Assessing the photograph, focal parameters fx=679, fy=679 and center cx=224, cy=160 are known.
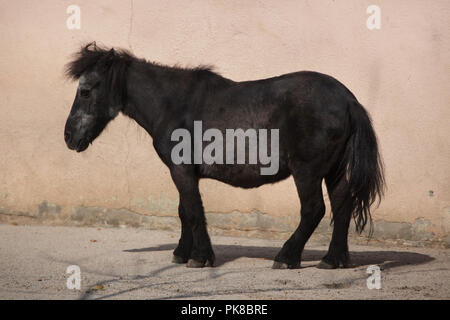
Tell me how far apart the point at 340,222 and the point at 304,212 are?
0.47 metres

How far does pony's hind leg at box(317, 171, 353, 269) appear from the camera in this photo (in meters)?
6.77

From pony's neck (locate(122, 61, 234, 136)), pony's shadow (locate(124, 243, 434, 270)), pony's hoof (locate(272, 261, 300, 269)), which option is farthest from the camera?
pony's shadow (locate(124, 243, 434, 270))

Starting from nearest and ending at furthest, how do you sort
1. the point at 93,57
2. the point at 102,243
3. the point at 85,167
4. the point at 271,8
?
the point at 93,57
the point at 102,243
the point at 271,8
the point at 85,167

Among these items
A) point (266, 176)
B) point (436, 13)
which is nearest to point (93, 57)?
point (266, 176)

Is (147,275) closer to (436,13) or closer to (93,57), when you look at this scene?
(93,57)

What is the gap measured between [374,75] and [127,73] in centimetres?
327

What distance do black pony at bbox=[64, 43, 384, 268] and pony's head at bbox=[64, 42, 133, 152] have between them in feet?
0.03

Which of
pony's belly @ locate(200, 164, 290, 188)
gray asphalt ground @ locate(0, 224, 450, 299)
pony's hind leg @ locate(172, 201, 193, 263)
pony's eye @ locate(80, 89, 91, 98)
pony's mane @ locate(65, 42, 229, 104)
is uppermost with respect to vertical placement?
pony's mane @ locate(65, 42, 229, 104)

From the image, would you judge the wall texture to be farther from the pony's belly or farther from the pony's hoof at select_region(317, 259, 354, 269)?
the pony's belly

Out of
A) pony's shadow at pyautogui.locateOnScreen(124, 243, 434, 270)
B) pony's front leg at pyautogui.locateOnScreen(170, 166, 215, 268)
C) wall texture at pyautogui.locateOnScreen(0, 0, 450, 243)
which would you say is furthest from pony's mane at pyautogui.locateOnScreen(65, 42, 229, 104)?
wall texture at pyautogui.locateOnScreen(0, 0, 450, 243)

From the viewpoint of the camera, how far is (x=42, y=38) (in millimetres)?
9719

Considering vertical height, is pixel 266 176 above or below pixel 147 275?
above

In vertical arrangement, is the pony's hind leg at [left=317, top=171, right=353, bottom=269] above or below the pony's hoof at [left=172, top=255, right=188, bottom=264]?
above

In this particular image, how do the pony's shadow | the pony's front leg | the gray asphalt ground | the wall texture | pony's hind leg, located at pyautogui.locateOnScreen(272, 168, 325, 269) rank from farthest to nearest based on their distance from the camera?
the wall texture < the pony's shadow < the pony's front leg < pony's hind leg, located at pyautogui.locateOnScreen(272, 168, 325, 269) < the gray asphalt ground
